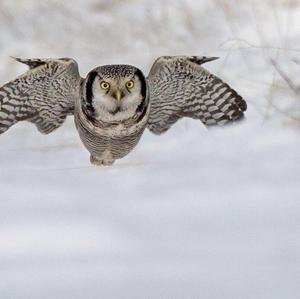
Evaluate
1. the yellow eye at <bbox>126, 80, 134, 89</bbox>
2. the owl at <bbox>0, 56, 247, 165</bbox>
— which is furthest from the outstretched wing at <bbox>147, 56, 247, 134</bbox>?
the yellow eye at <bbox>126, 80, 134, 89</bbox>

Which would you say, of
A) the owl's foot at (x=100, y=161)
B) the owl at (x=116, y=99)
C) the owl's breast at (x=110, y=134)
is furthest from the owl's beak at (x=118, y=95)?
the owl's foot at (x=100, y=161)

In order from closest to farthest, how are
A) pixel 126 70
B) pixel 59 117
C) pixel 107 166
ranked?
1. pixel 126 70
2. pixel 59 117
3. pixel 107 166

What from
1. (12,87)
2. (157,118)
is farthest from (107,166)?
(12,87)

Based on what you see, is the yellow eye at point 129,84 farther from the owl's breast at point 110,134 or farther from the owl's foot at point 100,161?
the owl's foot at point 100,161

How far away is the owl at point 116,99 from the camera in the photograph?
110 inches

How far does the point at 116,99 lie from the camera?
9.11 feet

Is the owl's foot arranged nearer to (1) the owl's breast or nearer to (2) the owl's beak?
(1) the owl's breast

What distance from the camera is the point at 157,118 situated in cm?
301

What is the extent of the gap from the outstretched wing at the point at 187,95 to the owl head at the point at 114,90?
99 millimetres

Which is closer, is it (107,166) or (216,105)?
(216,105)

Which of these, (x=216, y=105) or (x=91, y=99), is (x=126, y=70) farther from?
(x=216, y=105)

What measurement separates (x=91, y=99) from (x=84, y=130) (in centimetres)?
15

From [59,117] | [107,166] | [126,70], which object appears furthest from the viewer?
[107,166]

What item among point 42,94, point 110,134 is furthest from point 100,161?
point 42,94
